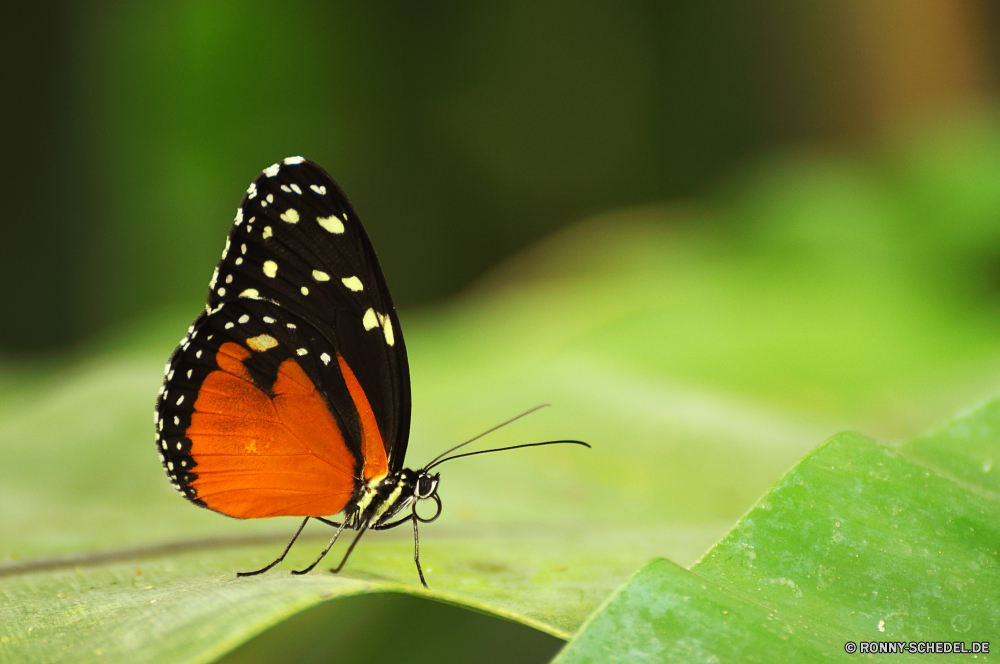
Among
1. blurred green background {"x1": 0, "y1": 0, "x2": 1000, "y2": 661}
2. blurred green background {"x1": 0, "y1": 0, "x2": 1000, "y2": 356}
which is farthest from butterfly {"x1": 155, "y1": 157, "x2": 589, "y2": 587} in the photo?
blurred green background {"x1": 0, "y1": 0, "x2": 1000, "y2": 356}

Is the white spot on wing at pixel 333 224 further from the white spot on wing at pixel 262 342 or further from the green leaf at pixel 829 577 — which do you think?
the green leaf at pixel 829 577

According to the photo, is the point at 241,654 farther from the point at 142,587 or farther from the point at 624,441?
the point at 624,441

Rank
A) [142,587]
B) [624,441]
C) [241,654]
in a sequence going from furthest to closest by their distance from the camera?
1. [624,441]
2. [241,654]
3. [142,587]

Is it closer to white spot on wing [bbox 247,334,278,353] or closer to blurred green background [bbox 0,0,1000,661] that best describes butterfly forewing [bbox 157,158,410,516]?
white spot on wing [bbox 247,334,278,353]

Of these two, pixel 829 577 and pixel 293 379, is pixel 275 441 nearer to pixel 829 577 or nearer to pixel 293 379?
pixel 293 379

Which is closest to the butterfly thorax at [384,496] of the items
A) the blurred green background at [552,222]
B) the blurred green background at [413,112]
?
the blurred green background at [552,222]

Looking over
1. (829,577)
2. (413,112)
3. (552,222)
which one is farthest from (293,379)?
(552,222)

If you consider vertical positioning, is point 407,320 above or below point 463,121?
below

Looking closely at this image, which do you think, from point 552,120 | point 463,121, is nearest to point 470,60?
point 463,121
